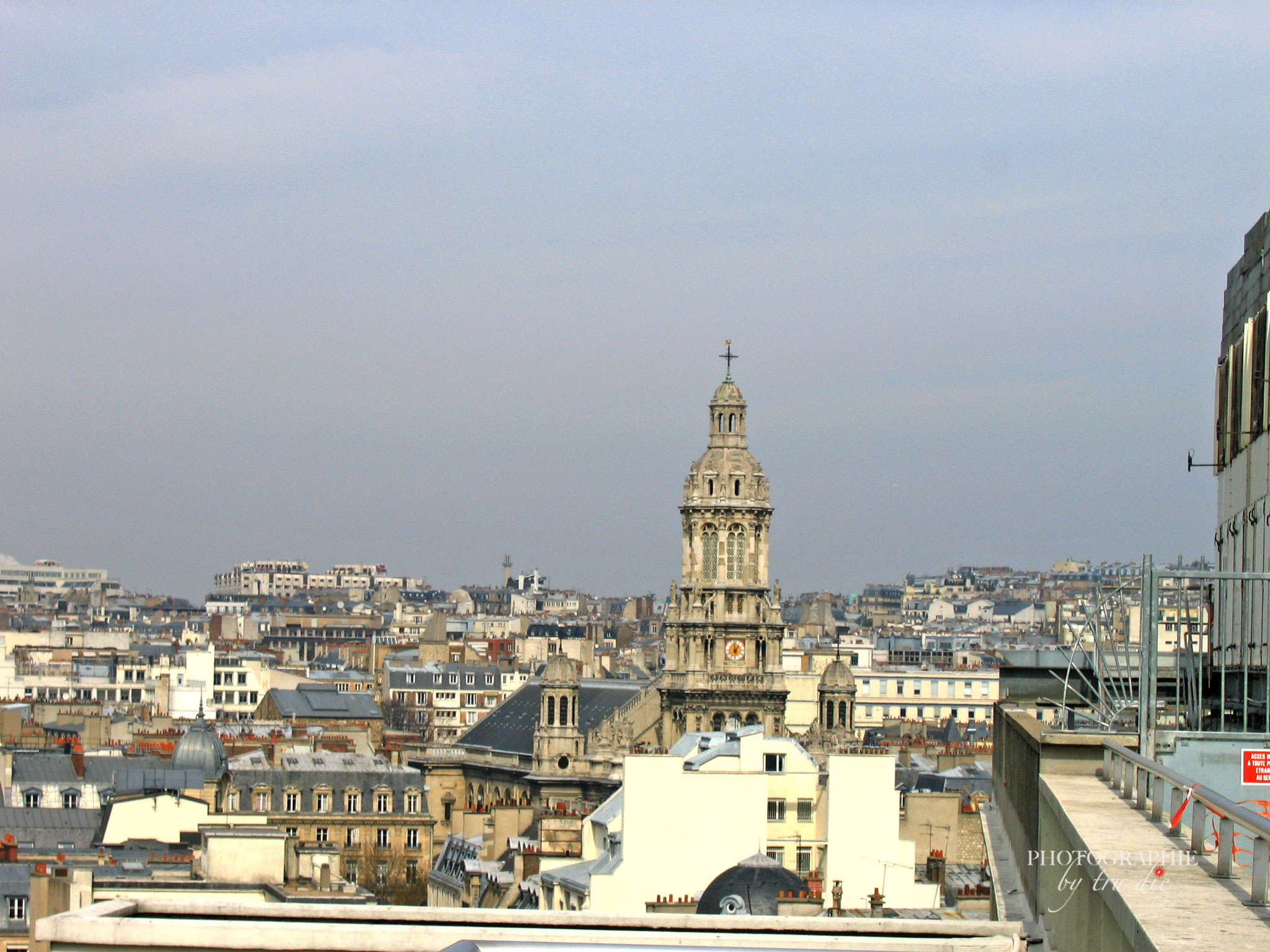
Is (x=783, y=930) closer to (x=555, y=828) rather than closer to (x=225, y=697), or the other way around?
(x=555, y=828)

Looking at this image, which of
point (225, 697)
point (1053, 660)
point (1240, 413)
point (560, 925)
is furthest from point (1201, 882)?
point (225, 697)

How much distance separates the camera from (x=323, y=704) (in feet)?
452

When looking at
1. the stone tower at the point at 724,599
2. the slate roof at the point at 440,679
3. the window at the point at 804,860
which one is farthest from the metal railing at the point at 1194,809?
the slate roof at the point at 440,679

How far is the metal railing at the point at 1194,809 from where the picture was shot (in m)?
8.87

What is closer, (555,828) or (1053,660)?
(1053,660)

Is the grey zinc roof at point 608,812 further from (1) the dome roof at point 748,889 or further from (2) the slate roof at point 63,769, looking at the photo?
(2) the slate roof at point 63,769

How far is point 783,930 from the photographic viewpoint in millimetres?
9445

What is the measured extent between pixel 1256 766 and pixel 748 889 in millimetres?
25087

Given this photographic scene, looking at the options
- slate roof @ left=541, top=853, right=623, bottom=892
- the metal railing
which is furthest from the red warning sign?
slate roof @ left=541, top=853, right=623, bottom=892

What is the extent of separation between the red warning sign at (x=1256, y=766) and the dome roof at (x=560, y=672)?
95.2 m

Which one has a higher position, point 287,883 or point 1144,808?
point 1144,808

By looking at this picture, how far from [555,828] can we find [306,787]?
23725 millimetres

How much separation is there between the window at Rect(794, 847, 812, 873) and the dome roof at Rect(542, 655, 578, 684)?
5782cm

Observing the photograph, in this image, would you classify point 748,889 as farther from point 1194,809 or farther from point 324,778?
point 324,778
